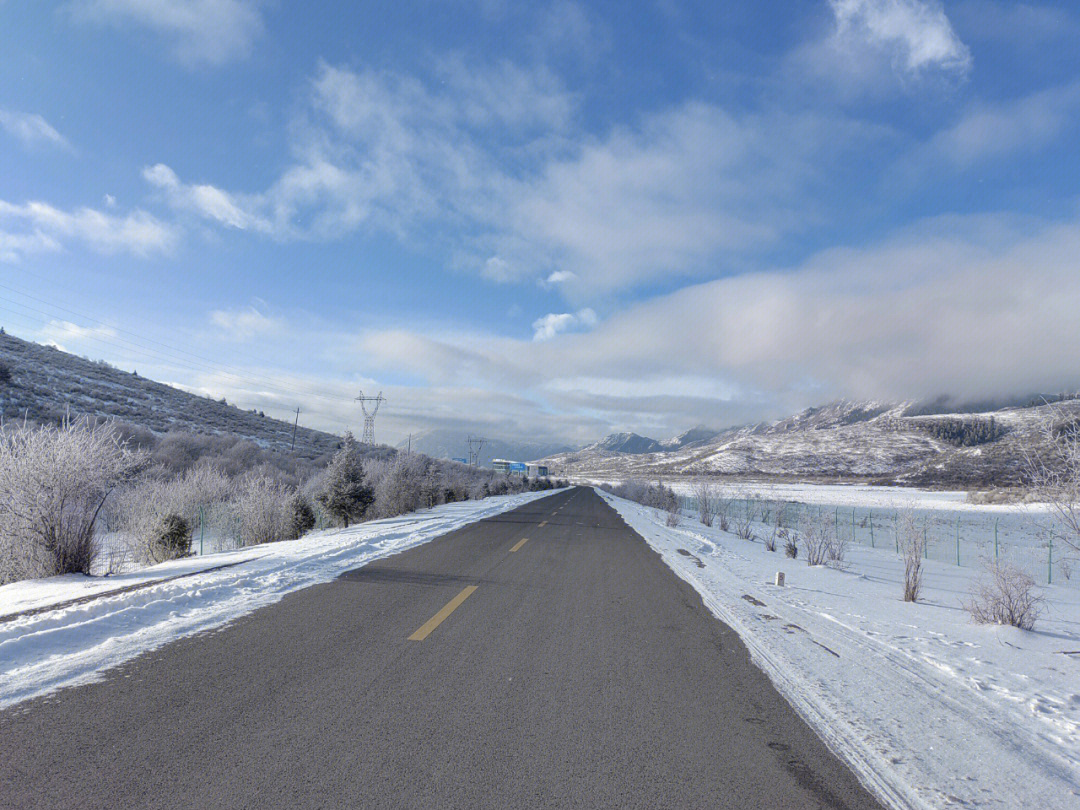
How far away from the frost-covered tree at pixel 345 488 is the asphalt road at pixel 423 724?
14544 mm

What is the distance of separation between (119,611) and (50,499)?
4817 millimetres

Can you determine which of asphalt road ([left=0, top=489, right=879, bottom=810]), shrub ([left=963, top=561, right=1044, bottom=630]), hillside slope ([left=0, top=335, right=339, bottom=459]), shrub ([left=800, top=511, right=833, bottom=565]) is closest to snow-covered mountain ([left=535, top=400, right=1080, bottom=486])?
shrub ([left=800, top=511, right=833, bottom=565])

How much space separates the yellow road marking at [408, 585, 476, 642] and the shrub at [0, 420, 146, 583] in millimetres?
6668

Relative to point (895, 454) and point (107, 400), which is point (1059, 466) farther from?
point (895, 454)

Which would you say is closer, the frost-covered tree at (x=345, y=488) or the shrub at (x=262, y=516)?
the shrub at (x=262, y=516)

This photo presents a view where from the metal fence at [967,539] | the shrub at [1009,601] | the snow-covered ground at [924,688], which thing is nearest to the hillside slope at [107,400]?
the snow-covered ground at [924,688]

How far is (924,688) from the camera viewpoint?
5250mm

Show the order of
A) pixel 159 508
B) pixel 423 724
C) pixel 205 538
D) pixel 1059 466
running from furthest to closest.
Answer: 1. pixel 205 538
2. pixel 159 508
3. pixel 1059 466
4. pixel 423 724

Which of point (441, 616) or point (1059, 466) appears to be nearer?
point (441, 616)

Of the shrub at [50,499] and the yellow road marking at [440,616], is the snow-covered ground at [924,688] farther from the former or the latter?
the shrub at [50,499]

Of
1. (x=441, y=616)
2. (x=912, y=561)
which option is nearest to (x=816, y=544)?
(x=912, y=561)

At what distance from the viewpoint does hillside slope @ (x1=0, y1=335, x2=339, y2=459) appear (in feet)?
105

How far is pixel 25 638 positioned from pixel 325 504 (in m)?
16.2

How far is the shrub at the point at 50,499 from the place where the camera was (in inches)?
361
